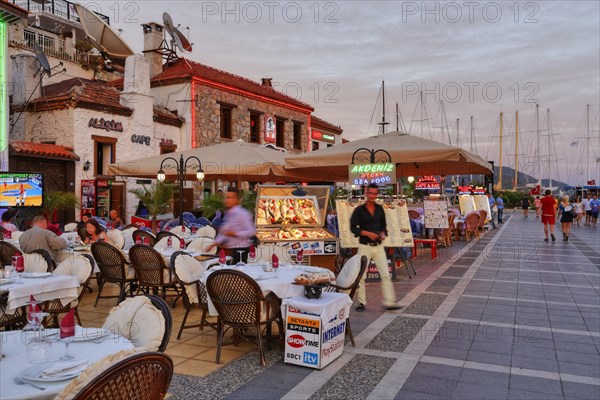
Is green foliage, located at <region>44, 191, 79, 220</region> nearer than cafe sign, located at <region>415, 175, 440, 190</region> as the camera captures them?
Yes

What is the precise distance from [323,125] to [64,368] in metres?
30.7

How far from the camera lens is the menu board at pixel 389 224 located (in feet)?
32.5

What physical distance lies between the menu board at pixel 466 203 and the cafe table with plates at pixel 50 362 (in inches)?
892

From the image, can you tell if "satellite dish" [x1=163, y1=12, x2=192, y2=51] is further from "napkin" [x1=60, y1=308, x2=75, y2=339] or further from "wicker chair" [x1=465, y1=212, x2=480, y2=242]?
"napkin" [x1=60, y1=308, x2=75, y2=339]

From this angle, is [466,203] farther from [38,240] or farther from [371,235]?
[38,240]

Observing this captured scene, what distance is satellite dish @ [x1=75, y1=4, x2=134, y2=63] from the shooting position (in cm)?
2068

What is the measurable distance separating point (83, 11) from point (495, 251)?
18.3 metres

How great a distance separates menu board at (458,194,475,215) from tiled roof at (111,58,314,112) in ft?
34.9

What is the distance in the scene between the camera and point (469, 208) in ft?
79.0

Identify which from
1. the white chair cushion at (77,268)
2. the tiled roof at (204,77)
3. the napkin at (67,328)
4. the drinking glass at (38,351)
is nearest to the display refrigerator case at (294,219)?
the white chair cushion at (77,268)

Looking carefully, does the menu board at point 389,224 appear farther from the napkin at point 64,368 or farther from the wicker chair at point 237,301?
the napkin at point 64,368

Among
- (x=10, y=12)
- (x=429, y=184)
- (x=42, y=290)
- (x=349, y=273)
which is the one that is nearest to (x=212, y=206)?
(x=10, y=12)

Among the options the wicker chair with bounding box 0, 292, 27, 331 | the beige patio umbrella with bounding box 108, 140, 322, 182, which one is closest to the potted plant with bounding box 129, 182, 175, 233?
the beige patio umbrella with bounding box 108, 140, 322, 182

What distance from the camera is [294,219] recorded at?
33.0ft
